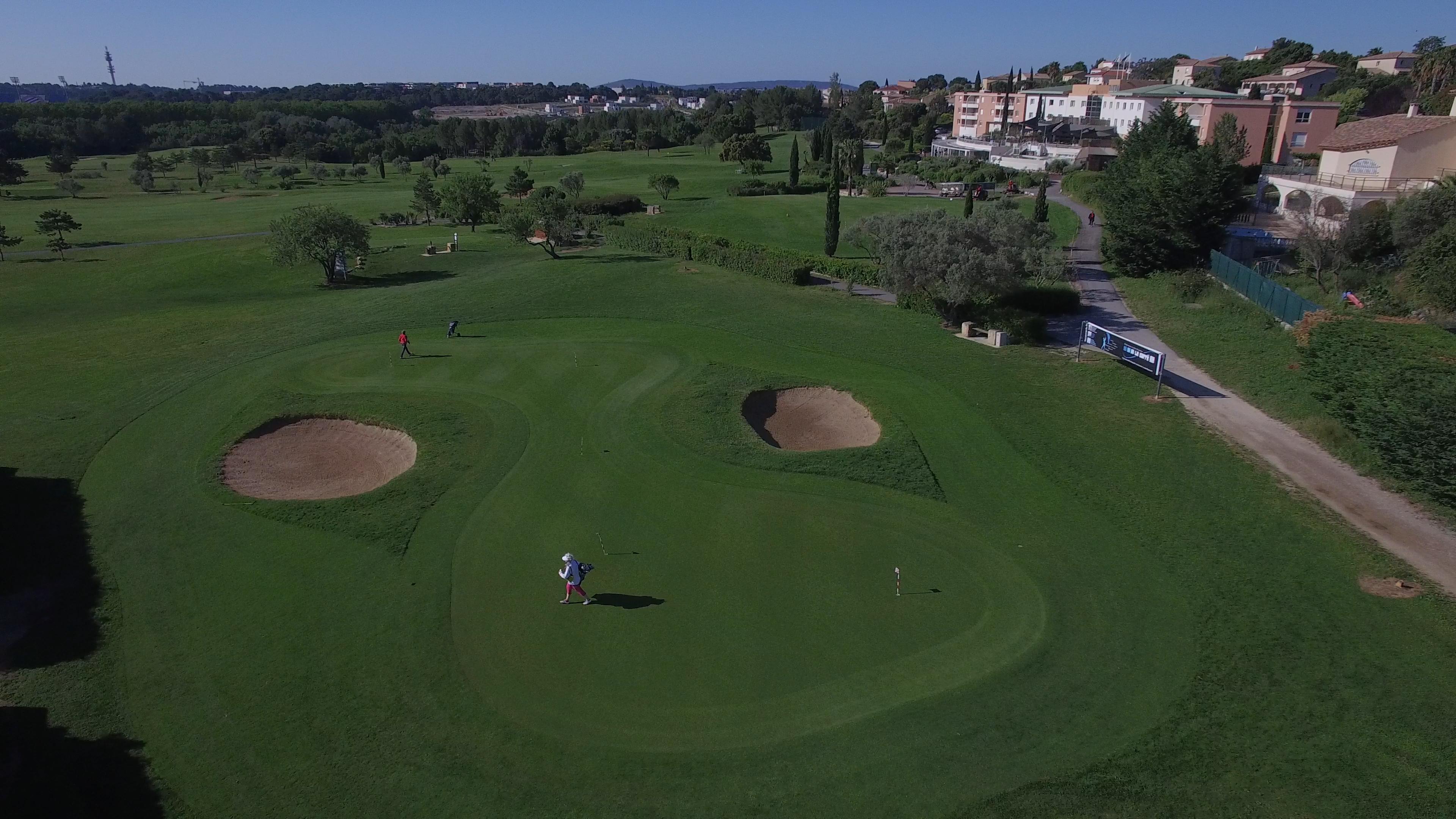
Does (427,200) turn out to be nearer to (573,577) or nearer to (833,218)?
(833,218)

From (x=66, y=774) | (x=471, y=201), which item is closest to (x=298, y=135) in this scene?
(x=471, y=201)

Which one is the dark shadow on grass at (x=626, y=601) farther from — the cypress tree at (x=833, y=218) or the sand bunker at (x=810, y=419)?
the cypress tree at (x=833, y=218)

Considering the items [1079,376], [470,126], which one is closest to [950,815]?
[1079,376]

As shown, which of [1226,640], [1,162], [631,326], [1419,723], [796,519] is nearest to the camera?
[1419,723]

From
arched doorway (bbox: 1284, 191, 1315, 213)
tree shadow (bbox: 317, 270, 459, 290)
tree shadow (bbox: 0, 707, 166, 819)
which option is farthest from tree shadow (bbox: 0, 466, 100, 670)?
arched doorway (bbox: 1284, 191, 1315, 213)

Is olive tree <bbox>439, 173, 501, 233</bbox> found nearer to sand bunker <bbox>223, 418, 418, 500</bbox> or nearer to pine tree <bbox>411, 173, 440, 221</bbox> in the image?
pine tree <bbox>411, 173, 440, 221</bbox>

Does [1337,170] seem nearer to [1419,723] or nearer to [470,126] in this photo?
[1419,723]

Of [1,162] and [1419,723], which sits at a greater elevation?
[1,162]
